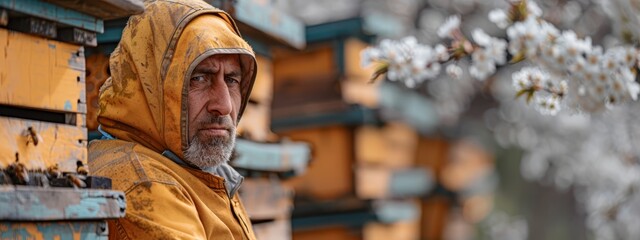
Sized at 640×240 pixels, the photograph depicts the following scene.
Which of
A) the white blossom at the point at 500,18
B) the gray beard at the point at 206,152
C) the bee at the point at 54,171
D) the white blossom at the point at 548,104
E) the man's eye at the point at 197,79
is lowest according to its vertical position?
the bee at the point at 54,171

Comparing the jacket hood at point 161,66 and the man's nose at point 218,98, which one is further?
the man's nose at point 218,98

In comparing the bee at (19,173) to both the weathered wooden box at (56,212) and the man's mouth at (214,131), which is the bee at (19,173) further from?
the man's mouth at (214,131)

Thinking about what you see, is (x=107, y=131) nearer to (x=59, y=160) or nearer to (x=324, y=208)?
(x=59, y=160)

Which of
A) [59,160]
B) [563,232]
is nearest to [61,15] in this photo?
[59,160]

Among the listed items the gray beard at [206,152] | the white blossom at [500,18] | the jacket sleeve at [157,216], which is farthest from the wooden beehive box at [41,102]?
the white blossom at [500,18]

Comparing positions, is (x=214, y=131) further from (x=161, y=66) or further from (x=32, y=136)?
(x=32, y=136)

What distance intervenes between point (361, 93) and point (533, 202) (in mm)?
9173

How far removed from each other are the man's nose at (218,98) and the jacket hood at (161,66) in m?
0.10

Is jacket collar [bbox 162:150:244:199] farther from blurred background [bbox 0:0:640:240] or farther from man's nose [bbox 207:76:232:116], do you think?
blurred background [bbox 0:0:640:240]

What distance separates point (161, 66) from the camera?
3.55 meters

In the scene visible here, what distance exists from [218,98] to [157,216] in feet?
1.55

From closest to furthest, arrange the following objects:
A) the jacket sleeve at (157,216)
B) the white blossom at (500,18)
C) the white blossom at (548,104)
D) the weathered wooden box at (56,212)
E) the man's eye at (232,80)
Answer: the weathered wooden box at (56,212)
the jacket sleeve at (157,216)
the man's eye at (232,80)
the white blossom at (548,104)
the white blossom at (500,18)

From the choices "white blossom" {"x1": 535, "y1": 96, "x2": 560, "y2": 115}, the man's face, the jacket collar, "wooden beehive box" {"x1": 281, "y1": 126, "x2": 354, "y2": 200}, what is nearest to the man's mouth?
the man's face

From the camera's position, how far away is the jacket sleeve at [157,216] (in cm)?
331
